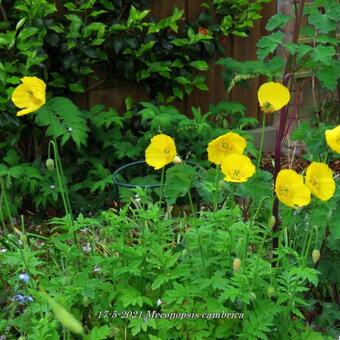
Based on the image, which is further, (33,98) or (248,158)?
(33,98)

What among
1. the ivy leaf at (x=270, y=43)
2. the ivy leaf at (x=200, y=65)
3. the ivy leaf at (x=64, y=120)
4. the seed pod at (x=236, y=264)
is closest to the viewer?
the seed pod at (x=236, y=264)

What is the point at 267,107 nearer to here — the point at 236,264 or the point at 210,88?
the point at 236,264

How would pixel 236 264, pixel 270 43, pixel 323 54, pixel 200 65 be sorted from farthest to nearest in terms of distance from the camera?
pixel 200 65, pixel 270 43, pixel 323 54, pixel 236 264

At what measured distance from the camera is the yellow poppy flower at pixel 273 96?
84.7 inches

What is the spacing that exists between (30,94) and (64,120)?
1818 millimetres

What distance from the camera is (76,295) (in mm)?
2242

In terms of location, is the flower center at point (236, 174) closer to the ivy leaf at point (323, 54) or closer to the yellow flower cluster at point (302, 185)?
the yellow flower cluster at point (302, 185)

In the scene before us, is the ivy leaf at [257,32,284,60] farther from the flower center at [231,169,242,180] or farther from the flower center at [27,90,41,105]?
the flower center at [27,90,41,105]

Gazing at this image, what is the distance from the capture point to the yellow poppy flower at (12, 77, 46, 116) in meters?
2.16

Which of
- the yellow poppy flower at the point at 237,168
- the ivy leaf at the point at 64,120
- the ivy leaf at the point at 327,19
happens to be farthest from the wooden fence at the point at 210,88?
the yellow poppy flower at the point at 237,168

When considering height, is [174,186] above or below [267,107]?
below

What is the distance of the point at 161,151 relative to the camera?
215 centimetres

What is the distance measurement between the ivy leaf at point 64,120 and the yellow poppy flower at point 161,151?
67.8 inches

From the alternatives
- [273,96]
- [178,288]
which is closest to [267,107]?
[273,96]
